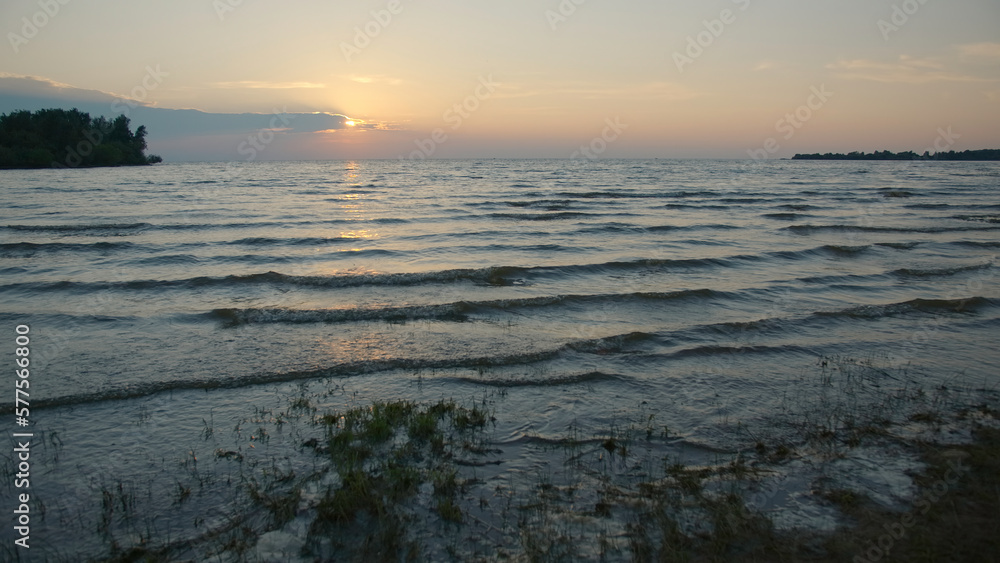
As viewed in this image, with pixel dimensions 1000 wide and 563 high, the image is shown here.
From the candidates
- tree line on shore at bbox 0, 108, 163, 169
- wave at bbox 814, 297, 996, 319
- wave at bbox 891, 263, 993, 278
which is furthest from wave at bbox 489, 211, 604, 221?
tree line on shore at bbox 0, 108, 163, 169

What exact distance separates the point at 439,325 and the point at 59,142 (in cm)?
11671

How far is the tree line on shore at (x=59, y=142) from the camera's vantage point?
84.1m

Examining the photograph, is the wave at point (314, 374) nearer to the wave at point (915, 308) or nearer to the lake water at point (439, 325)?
the lake water at point (439, 325)

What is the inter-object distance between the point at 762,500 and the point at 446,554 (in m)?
2.93

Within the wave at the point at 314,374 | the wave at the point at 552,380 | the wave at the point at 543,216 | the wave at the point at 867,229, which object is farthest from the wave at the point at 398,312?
the wave at the point at 543,216

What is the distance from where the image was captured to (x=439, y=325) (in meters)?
11.4

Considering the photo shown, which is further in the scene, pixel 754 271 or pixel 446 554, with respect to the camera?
pixel 754 271

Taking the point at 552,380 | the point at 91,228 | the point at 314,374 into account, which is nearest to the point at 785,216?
the point at 552,380

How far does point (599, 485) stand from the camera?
521cm

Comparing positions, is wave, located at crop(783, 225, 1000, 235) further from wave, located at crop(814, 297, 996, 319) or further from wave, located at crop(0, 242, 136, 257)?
wave, located at crop(0, 242, 136, 257)

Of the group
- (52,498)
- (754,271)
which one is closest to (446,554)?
(52,498)

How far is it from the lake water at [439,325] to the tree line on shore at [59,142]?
78.6 m

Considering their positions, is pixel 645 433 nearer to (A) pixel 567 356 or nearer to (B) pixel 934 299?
(A) pixel 567 356

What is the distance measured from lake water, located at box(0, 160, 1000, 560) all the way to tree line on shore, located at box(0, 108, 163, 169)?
78552mm
